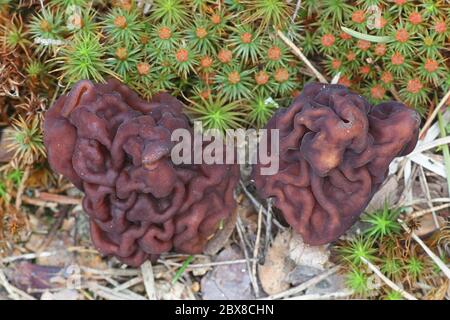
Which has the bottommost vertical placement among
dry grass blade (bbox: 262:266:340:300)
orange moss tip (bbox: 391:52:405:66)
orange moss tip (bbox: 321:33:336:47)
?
dry grass blade (bbox: 262:266:340:300)

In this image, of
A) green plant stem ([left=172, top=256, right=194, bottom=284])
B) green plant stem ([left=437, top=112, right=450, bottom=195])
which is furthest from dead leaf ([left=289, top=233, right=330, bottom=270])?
green plant stem ([left=437, top=112, right=450, bottom=195])

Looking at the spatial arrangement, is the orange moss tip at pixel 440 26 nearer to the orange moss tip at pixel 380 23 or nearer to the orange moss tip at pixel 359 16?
the orange moss tip at pixel 380 23

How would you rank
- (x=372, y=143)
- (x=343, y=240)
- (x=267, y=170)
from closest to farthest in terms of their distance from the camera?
(x=372, y=143) < (x=267, y=170) < (x=343, y=240)

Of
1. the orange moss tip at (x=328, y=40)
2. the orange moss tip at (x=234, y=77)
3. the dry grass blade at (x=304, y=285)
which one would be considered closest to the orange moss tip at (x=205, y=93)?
the orange moss tip at (x=234, y=77)

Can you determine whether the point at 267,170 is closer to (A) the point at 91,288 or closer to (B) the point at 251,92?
(B) the point at 251,92

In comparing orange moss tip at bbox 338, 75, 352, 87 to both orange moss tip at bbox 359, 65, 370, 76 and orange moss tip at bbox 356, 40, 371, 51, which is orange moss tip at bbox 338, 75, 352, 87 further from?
orange moss tip at bbox 356, 40, 371, 51

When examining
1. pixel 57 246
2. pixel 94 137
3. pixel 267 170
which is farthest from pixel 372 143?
pixel 57 246

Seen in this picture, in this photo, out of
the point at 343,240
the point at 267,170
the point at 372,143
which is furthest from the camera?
the point at 343,240
